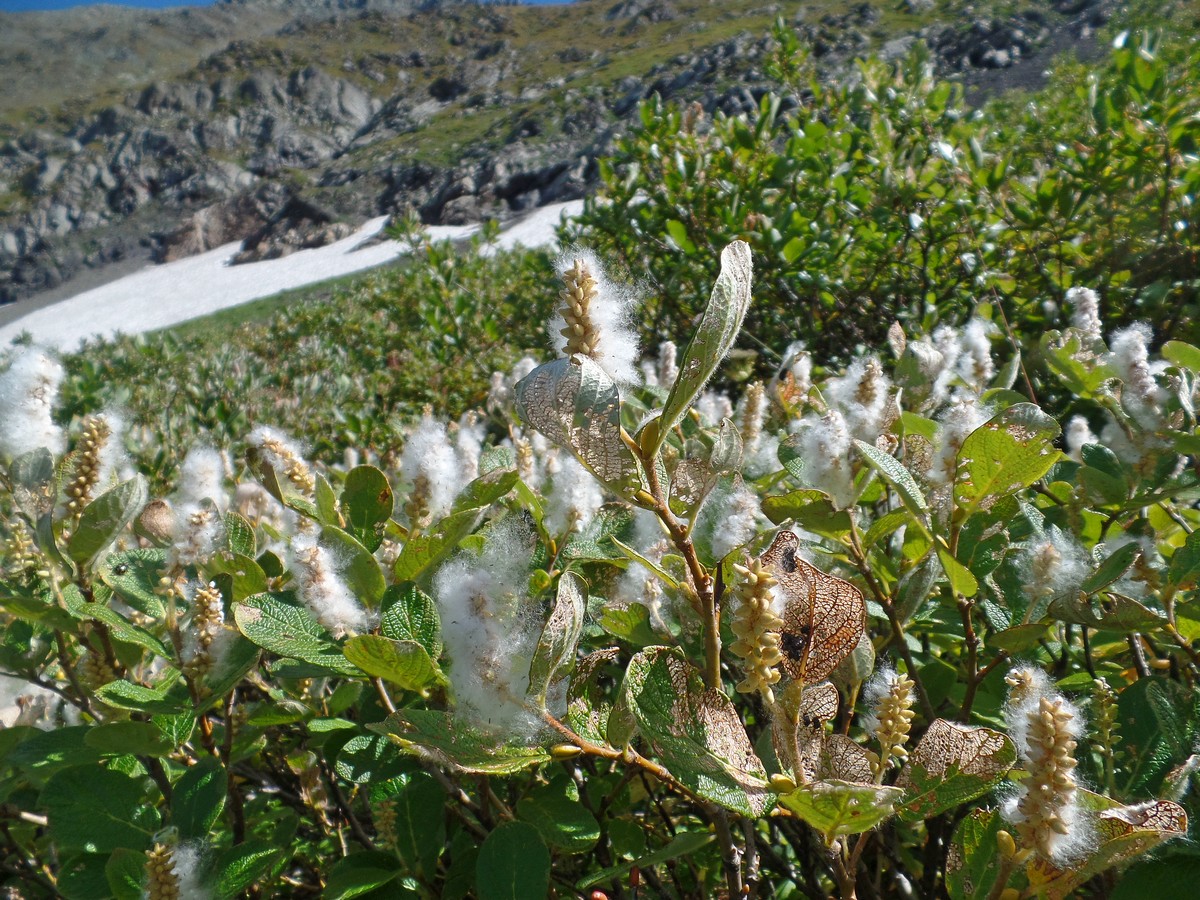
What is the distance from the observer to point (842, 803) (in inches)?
18.3

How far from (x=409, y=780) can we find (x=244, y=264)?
36345 millimetres

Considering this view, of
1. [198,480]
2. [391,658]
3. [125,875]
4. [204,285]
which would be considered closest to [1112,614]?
[391,658]

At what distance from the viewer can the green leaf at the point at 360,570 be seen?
0.77 metres

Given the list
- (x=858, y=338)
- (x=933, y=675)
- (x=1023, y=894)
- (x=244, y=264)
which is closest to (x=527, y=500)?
(x=933, y=675)

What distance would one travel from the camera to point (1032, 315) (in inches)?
87.4

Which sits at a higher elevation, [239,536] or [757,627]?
[757,627]

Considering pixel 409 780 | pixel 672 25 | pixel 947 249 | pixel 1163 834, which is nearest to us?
pixel 1163 834

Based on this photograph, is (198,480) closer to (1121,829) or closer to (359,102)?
(1121,829)

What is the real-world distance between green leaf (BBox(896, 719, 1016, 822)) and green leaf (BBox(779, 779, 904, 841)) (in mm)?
73

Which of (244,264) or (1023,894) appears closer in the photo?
(1023,894)

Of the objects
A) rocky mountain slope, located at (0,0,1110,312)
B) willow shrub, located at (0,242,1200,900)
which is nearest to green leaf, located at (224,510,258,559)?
willow shrub, located at (0,242,1200,900)

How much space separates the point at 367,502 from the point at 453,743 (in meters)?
0.42

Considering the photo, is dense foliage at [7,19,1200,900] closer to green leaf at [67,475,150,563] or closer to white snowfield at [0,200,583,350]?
green leaf at [67,475,150,563]

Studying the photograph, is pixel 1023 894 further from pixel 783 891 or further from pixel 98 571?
pixel 98 571
